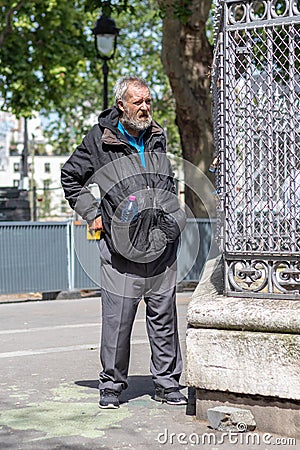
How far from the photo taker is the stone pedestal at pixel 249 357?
4.91m

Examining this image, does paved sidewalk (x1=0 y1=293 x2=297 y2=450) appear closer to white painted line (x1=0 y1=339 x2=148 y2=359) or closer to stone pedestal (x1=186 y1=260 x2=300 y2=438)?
white painted line (x1=0 y1=339 x2=148 y2=359)

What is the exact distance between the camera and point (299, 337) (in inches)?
191

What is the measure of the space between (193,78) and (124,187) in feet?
41.2

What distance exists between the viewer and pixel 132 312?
596 cm

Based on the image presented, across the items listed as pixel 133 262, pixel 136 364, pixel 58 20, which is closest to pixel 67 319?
pixel 136 364

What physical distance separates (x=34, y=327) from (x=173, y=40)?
8.97 metres

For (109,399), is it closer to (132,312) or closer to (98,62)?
Answer: (132,312)

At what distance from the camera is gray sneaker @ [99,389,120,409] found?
5852 millimetres

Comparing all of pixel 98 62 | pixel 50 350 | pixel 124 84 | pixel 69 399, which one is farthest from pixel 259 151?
pixel 98 62

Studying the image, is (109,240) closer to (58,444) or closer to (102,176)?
(102,176)

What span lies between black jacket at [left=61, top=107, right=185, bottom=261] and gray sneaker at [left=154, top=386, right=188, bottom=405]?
35.1 inches

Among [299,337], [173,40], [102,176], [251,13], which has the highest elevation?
[173,40]
